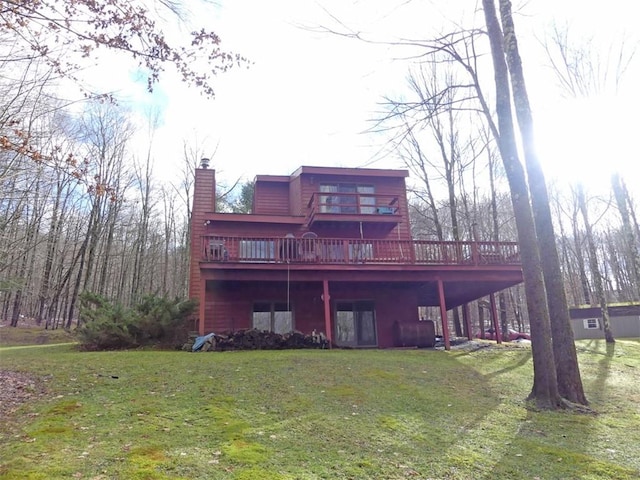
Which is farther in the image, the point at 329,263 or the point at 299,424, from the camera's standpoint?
the point at 329,263

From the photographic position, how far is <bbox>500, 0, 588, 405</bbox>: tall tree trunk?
670 cm

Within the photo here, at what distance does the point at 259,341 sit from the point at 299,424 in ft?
20.6

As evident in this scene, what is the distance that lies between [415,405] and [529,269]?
3161mm

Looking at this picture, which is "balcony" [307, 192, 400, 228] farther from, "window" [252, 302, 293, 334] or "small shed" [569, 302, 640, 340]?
"small shed" [569, 302, 640, 340]

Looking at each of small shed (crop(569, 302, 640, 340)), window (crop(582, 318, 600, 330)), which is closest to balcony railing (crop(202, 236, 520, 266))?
small shed (crop(569, 302, 640, 340))

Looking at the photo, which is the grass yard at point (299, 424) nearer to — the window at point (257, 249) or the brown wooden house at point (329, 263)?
the brown wooden house at point (329, 263)

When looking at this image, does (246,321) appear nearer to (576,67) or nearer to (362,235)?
(362,235)

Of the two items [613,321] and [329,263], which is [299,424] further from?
[613,321]

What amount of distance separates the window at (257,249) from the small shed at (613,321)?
1881cm

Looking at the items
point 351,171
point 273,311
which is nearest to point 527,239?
point 273,311

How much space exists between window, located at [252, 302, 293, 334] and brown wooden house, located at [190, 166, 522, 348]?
0.11ft

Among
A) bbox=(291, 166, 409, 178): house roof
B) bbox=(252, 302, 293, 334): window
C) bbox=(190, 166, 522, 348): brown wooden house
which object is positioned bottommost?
bbox=(252, 302, 293, 334): window

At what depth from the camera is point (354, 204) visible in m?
15.0

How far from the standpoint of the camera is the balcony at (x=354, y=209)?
47.5ft
